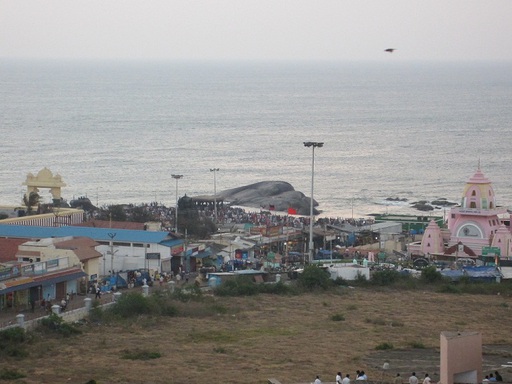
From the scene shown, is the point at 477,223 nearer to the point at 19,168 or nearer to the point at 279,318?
the point at 279,318

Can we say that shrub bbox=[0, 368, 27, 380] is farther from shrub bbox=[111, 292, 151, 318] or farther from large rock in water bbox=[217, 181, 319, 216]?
large rock in water bbox=[217, 181, 319, 216]

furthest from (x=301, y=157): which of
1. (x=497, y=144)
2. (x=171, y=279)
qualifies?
(x=171, y=279)

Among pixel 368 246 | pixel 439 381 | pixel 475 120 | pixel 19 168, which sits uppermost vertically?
pixel 475 120

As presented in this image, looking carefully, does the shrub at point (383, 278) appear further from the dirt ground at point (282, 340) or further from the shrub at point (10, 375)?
the shrub at point (10, 375)

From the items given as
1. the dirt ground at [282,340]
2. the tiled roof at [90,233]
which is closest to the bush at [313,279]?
the dirt ground at [282,340]

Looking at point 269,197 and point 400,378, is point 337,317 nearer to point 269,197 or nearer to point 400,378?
point 400,378

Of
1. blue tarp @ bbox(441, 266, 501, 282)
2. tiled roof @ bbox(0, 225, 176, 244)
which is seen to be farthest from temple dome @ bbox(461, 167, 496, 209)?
tiled roof @ bbox(0, 225, 176, 244)
